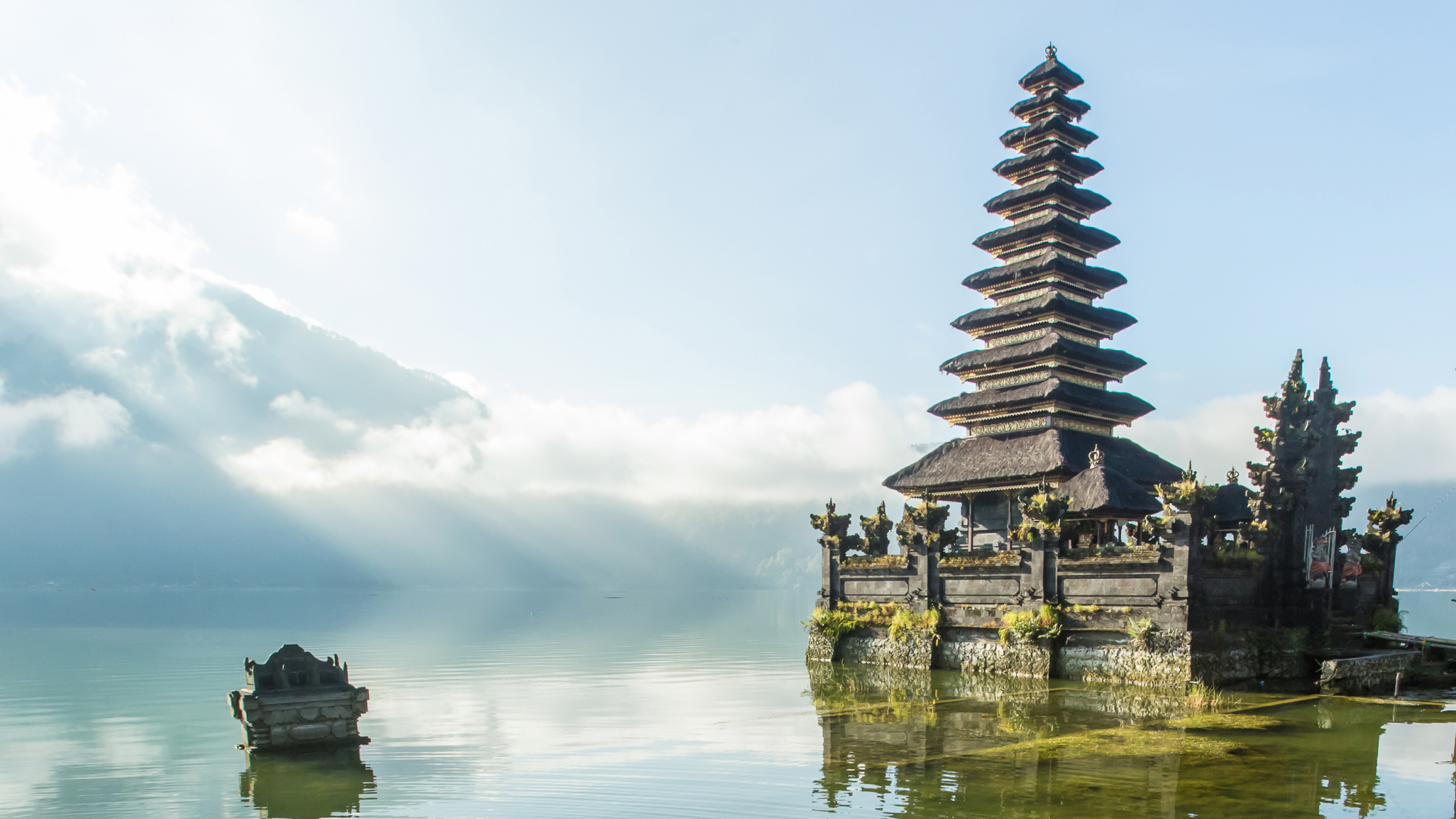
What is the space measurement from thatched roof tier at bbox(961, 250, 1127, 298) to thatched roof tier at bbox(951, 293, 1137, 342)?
827mm

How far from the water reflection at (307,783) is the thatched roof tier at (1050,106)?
41.5 metres

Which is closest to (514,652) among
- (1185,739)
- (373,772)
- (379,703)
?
(379,703)

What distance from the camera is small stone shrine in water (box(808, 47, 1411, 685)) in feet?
90.7

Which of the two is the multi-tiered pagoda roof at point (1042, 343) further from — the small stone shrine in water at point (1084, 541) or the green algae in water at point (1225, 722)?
the green algae in water at point (1225, 722)

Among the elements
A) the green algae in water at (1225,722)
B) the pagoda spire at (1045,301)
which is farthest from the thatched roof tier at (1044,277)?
the green algae in water at (1225,722)

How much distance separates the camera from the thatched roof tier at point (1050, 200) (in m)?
45.9

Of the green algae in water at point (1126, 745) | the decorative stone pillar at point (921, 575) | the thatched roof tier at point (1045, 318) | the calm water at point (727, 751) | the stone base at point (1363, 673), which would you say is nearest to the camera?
the calm water at point (727, 751)

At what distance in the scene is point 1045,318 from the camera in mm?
43562

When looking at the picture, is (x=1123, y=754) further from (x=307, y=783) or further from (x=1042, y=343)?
(x=1042, y=343)

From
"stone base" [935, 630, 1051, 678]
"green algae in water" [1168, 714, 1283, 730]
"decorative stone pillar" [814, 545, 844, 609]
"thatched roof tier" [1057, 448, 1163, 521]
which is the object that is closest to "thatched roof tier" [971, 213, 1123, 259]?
"thatched roof tier" [1057, 448, 1163, 521]

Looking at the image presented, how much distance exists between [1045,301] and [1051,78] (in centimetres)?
1236

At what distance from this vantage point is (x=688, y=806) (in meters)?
15.2

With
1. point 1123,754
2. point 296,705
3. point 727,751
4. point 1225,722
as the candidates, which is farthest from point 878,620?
point 296,705

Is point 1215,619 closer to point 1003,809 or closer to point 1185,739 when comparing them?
point 1185,739
